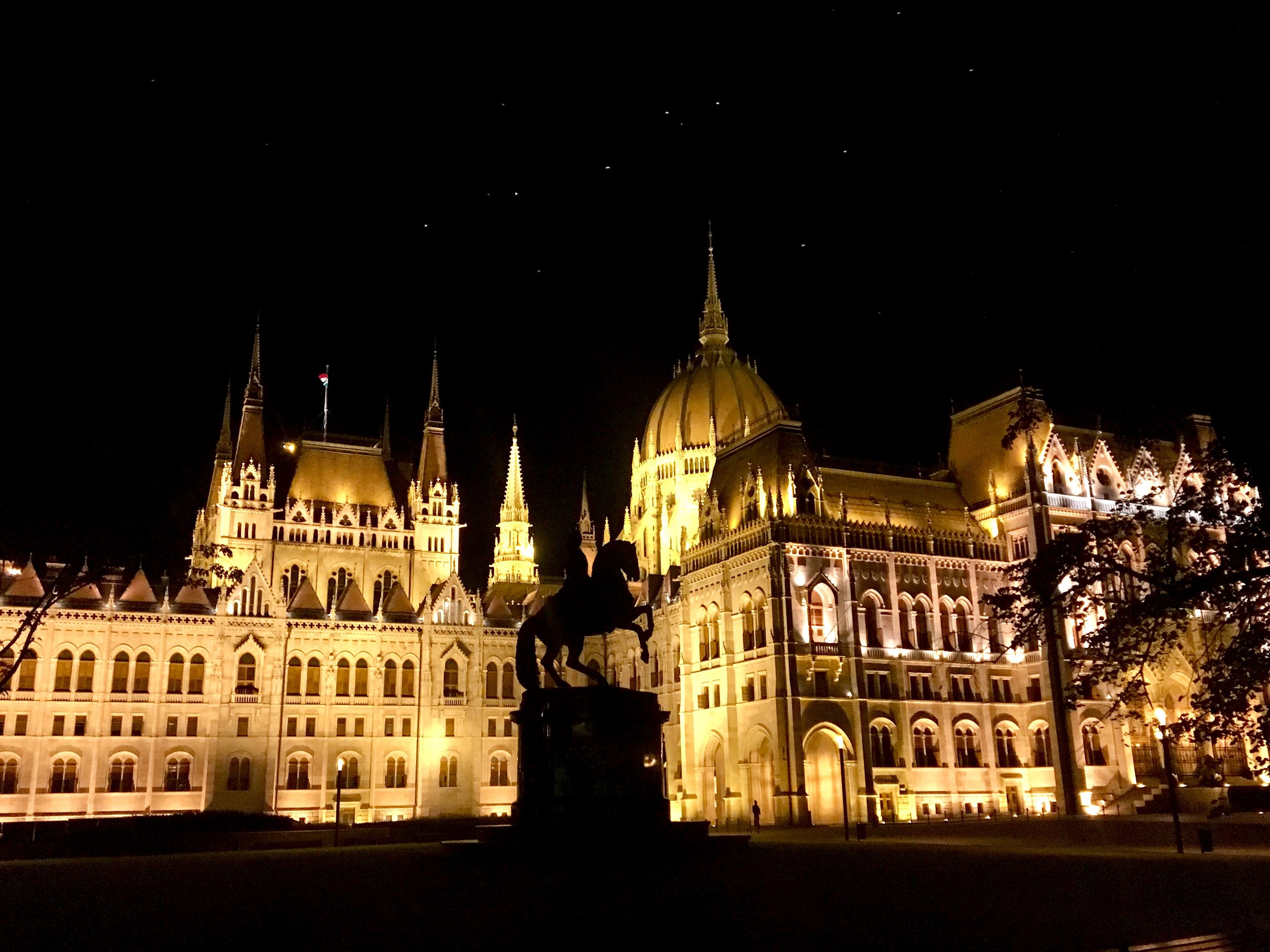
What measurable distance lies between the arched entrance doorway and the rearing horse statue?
34.7 meters

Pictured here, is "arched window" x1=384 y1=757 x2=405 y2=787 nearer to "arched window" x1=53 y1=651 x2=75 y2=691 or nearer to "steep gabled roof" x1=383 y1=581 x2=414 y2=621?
"steep gabled roof" x1=383 y1=581 x2=414 y2=621

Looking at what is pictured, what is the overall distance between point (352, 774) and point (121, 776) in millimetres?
13314

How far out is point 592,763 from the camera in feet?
85.2

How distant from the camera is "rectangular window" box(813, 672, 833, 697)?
61.6 metres

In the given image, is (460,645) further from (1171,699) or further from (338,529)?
(1171,699)

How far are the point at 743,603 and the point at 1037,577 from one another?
3649 cm

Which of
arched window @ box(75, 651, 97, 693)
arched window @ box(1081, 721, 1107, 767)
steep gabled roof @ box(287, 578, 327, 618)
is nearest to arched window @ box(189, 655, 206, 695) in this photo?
arched window @ box(75, 651, 97, 693)

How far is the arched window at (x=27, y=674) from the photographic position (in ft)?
212

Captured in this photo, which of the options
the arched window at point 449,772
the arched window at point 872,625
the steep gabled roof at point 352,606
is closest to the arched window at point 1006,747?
the arched window at point 872,625

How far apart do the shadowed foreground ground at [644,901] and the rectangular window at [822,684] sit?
31588mm

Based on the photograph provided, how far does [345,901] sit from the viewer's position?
19.7 metres

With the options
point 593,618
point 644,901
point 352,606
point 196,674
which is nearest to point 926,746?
point 352,606

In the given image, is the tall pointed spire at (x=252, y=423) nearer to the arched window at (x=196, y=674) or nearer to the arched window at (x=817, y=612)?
the arched window at (x=196, y=674)

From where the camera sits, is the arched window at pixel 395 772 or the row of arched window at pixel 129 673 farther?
the arched window at pixel 395 772
